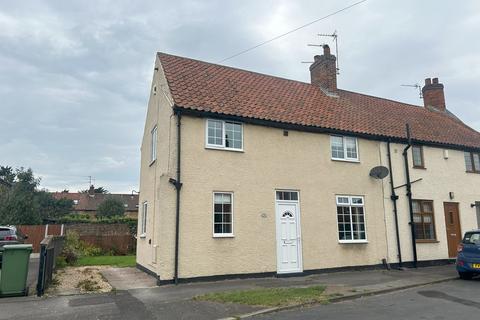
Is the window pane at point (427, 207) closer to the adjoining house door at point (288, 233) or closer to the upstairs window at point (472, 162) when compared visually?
the upstairs window at point (472, 162)

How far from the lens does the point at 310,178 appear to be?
14.6 m

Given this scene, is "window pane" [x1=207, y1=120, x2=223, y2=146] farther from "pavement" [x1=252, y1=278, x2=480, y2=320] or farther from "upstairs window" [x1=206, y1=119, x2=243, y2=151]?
"pavement" [x1=252, y1=278, x2=480, y2=320]

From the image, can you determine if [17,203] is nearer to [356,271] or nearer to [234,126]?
[234,126]

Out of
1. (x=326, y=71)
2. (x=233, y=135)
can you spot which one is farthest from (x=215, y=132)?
(x=326, y=71)

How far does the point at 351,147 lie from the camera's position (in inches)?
628

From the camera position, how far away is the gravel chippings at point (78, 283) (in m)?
10.6

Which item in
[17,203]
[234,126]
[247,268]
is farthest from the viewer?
[17,203]

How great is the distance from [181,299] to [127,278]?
4586 mm

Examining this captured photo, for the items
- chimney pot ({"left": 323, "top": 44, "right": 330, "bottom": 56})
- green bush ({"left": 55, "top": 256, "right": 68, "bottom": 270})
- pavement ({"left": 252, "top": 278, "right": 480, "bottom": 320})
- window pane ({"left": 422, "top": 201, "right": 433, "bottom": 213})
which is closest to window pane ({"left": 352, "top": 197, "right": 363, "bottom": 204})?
window pane ({"left": 422, "top": 201, "right": 433, "bottom": 213})

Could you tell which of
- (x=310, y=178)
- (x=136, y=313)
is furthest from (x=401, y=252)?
(x=136, y=313)

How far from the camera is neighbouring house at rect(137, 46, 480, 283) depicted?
40.9 feet

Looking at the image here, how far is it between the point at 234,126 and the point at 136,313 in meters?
7.41

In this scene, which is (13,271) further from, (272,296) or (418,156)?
(418,156)

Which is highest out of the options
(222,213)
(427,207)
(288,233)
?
(427,207)
